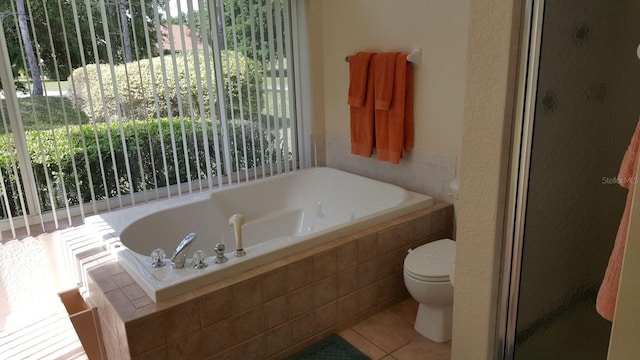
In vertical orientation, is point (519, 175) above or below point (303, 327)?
above

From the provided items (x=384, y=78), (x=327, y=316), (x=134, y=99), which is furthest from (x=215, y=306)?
(x=384, y=78)

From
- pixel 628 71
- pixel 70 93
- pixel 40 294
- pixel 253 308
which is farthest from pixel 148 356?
pixel 628 71

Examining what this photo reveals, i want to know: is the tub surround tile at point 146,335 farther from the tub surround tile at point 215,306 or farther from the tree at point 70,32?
the tree at point 70,32

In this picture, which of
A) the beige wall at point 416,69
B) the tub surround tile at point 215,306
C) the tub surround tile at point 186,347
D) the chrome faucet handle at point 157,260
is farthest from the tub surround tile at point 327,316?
the beige wall at point 416,69

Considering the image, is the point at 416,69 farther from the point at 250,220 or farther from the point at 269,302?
the point at 269,302

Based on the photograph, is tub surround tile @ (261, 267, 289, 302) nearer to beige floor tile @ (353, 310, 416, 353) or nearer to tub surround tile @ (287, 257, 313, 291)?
tub surround tile @ (287, 257, 313, 291)

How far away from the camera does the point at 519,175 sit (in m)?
1.32

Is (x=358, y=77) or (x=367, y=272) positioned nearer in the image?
(x=367, y=272)

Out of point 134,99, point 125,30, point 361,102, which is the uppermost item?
point 125,30

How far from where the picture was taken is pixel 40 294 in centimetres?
257

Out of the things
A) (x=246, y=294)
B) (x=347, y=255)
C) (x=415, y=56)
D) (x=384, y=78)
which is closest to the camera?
Result: (x=246, y=294)

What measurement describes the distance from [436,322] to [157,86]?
217 cm

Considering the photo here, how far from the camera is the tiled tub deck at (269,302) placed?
70.7 inches

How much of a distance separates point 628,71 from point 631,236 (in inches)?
23.9
